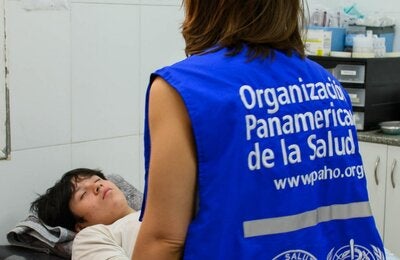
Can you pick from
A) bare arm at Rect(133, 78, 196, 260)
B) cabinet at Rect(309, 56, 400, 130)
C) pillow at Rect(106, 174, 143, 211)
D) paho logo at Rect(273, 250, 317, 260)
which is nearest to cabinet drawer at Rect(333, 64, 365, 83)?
cabinet at Rect(309, 56, 400, 130)

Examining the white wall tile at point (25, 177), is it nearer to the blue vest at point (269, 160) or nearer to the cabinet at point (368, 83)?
the blue vest at point (269, 160)

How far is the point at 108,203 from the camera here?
2324mm

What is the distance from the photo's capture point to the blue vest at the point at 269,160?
1134 mm

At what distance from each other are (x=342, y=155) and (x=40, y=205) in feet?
4.29

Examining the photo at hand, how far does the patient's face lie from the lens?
2.32 metres

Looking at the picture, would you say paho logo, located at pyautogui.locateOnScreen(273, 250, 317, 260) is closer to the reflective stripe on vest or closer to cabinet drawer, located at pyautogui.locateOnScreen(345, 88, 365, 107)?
the reflective stripe on vest

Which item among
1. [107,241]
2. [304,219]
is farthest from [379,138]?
[304,219]

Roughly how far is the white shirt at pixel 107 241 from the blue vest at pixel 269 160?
35.1 inches

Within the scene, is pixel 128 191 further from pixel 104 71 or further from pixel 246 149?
pixel 246 149

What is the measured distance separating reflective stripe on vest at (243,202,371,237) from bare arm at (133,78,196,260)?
12cm

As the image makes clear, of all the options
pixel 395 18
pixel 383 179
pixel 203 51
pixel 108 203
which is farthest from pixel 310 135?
pixel 395 18

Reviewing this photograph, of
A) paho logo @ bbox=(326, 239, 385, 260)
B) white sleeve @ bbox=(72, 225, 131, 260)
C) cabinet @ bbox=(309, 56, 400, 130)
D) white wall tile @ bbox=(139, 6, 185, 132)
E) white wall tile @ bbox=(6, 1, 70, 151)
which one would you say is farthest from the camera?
cabinet @ bbox=(309, 56, 400, 130)

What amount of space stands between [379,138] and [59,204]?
62.4 inches

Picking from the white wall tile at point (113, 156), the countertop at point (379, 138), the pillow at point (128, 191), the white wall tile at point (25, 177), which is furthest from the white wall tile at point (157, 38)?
the countertop at point (379, 138)
